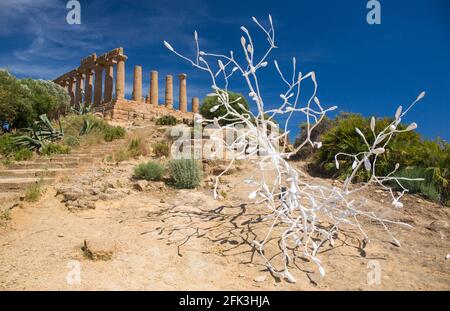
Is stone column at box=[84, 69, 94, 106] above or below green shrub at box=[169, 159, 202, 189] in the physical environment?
above

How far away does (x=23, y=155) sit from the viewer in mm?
10109

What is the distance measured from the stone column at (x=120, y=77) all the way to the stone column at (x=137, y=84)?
1.78m

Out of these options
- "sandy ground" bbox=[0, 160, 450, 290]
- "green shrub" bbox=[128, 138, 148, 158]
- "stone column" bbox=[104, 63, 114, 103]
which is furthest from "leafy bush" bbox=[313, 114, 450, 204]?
"stone column" bbox=[104, 63, 114, 103]

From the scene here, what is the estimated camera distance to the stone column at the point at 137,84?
1227 inches

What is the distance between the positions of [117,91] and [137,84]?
2847 millimetres

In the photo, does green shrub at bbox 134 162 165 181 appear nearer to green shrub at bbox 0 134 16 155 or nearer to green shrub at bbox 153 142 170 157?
green shrub at bbox 153 142 170 157

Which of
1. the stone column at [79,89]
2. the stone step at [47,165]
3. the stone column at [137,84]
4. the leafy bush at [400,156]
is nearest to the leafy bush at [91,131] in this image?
the stone step at [47,165]

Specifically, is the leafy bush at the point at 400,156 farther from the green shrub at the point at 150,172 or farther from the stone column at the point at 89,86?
the stone column at the point at 89,86

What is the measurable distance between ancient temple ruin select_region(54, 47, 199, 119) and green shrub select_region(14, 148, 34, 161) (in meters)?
16.2

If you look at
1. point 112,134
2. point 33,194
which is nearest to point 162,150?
point 112,134

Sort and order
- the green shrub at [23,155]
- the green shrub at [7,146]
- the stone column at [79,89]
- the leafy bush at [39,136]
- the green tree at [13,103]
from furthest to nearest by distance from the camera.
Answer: the stone column at [79,89]
the green tree at [13,103]
the leafy bush at [39,136]
the green shrub at [7,146]
the green shrub at [23,155]

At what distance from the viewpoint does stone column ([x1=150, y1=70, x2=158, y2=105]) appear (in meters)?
32.6

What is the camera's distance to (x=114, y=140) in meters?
13.3
